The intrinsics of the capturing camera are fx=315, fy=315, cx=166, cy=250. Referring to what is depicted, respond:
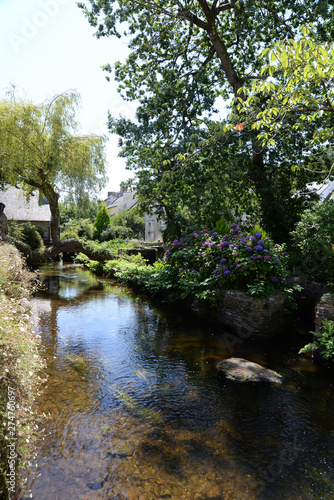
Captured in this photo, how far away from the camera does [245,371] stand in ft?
15.3

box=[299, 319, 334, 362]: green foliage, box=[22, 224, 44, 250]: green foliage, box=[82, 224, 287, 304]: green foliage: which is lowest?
box=[299, 319, 334, 362]: green foliage

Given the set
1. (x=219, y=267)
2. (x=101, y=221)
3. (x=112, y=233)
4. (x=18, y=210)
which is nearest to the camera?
(x=219, y=267)

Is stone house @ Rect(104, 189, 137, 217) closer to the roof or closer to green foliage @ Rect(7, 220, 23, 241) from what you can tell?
the roof

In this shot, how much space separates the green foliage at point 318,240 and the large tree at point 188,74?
10.2ft

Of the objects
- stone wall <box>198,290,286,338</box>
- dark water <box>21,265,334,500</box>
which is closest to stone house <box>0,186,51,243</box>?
stone wall <box>198,290,286,338</box>

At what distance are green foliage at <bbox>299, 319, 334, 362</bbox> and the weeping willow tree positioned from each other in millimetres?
12721

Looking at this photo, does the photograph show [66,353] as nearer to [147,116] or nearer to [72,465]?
[72,465]

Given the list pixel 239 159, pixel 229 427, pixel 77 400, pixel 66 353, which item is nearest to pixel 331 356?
pixel 229 427

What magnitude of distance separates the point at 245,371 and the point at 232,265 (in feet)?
9.04

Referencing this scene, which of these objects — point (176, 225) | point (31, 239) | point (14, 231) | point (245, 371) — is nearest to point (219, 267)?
point (245, 371)

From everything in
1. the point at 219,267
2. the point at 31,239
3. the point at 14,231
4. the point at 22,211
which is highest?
the point at 22,211

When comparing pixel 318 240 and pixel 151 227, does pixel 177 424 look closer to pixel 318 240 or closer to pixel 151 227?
pixel 318 240

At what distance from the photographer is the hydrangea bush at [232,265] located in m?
A: 6.69

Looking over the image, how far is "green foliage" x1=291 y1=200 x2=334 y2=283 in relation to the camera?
20.5ft
